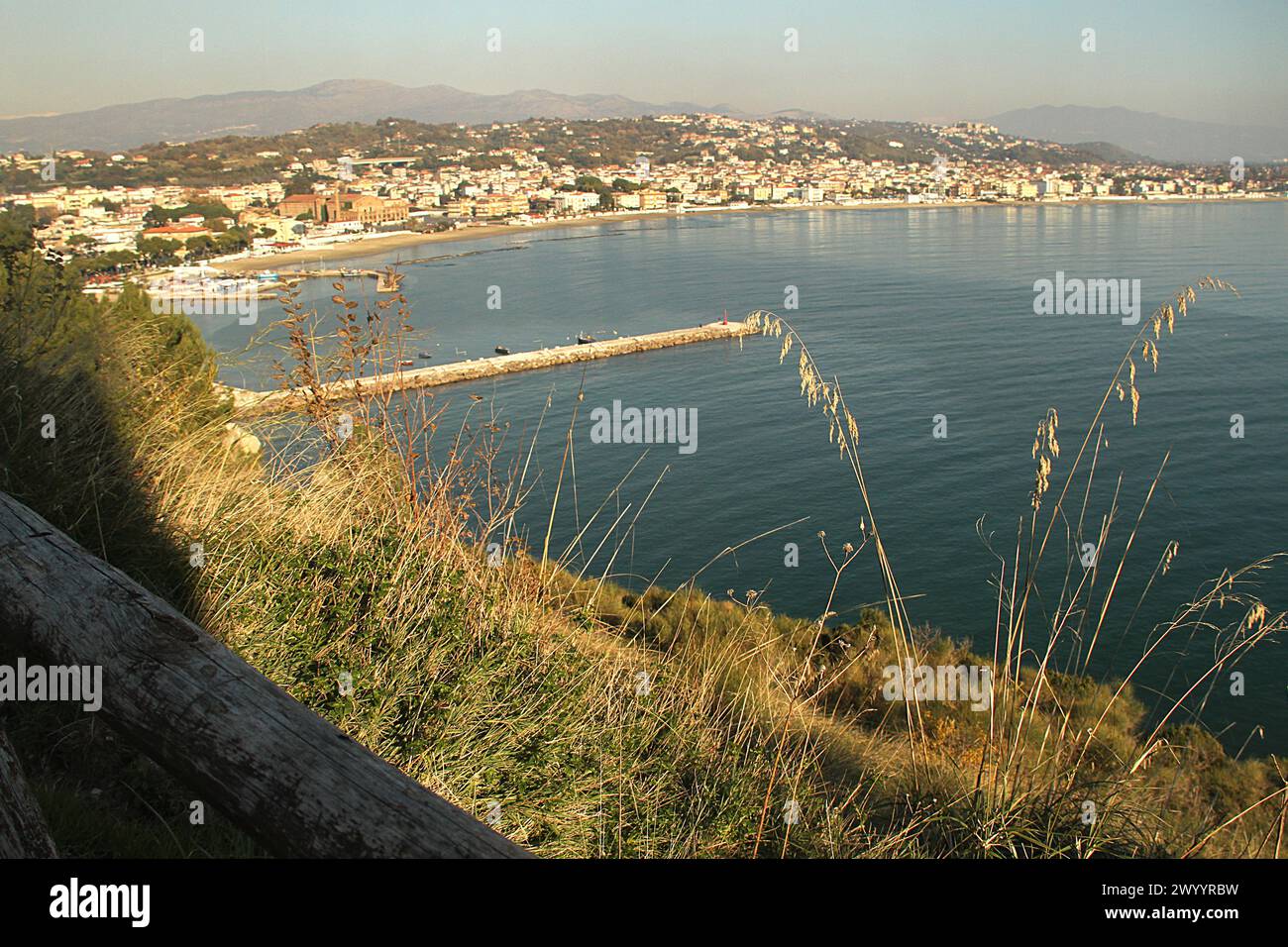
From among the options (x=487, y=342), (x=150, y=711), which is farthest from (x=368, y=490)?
(x=487, y=342)

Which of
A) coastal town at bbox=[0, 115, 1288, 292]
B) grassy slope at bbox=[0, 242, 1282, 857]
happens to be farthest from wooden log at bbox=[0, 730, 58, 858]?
A: coastal town at bbox=[0, 115, 1288, 292]

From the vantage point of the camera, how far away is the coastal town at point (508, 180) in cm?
5644

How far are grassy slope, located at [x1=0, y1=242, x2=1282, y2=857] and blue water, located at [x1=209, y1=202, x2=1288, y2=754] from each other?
468 millimetres

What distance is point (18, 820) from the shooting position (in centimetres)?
107

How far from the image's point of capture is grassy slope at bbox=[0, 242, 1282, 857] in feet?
6.70

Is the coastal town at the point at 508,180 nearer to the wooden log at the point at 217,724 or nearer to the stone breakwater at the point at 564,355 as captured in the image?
the stone breakwater at the point at 564,355

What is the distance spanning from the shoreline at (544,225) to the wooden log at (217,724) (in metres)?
51.0

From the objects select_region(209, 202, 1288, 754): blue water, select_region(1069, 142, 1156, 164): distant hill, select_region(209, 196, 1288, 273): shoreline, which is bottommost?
select_region(209, 202, 1288, 754): blue water

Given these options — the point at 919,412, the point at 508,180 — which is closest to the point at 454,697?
the point at 919,412

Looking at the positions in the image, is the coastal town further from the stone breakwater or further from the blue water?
the blue water

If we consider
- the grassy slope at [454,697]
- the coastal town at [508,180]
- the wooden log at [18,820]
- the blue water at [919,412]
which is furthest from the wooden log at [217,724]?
the coastal town at [508,180]

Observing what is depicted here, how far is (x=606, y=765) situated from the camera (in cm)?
234
